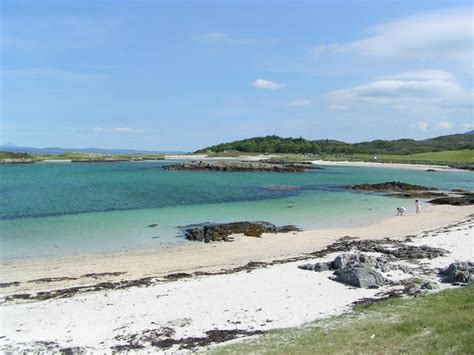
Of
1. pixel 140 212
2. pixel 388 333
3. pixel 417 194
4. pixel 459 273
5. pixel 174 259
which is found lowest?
pixel 174 259

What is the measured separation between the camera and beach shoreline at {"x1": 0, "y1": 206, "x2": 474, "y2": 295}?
1576 centimetres

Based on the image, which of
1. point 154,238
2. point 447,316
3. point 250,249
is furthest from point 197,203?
point 447,316

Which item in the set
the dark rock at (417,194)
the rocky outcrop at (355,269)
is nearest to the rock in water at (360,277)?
the rocky outcrop at (355,269)

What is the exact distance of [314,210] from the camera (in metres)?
33.2

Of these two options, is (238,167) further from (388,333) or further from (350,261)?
(388,333)

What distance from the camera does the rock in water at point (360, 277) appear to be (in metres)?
13.3

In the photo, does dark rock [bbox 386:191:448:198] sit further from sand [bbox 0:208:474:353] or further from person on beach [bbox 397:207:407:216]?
sand [bbox 0:208:474:353]

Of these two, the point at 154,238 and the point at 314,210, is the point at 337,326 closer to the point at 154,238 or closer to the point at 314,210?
the point at 154,238

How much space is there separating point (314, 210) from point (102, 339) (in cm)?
2506

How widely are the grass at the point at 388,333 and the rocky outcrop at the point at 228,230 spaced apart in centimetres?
Result: 1251

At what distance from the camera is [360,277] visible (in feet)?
44.3

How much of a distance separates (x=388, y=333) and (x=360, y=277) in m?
4.79

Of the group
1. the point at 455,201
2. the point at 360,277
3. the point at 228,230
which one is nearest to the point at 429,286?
the point at 360,277

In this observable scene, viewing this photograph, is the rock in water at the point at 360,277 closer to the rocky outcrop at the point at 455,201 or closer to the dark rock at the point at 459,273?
the dark rock at the point at 459,273
